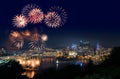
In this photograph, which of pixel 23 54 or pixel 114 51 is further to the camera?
pixel 23 54

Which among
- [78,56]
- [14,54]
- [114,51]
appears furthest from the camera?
[78,56]

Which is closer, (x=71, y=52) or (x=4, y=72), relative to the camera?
(x=4, y=72)

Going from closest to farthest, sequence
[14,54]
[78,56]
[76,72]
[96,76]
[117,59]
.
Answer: [96,76]
[76,72]
[117,59]
[14,54]
[78,56]

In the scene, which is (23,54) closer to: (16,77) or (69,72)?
(16,77)

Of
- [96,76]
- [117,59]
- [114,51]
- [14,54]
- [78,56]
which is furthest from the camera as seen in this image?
[78,56]

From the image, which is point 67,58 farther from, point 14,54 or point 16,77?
point 16,77

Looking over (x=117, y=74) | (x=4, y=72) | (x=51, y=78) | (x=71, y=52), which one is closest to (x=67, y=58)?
(x=71, y=52)

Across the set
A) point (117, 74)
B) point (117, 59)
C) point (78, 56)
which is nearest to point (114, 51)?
point (117, 59)

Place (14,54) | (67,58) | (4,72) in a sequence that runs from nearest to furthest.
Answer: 1. (4,72)
2. (14,54)
3. (67,58)

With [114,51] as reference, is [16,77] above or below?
below
